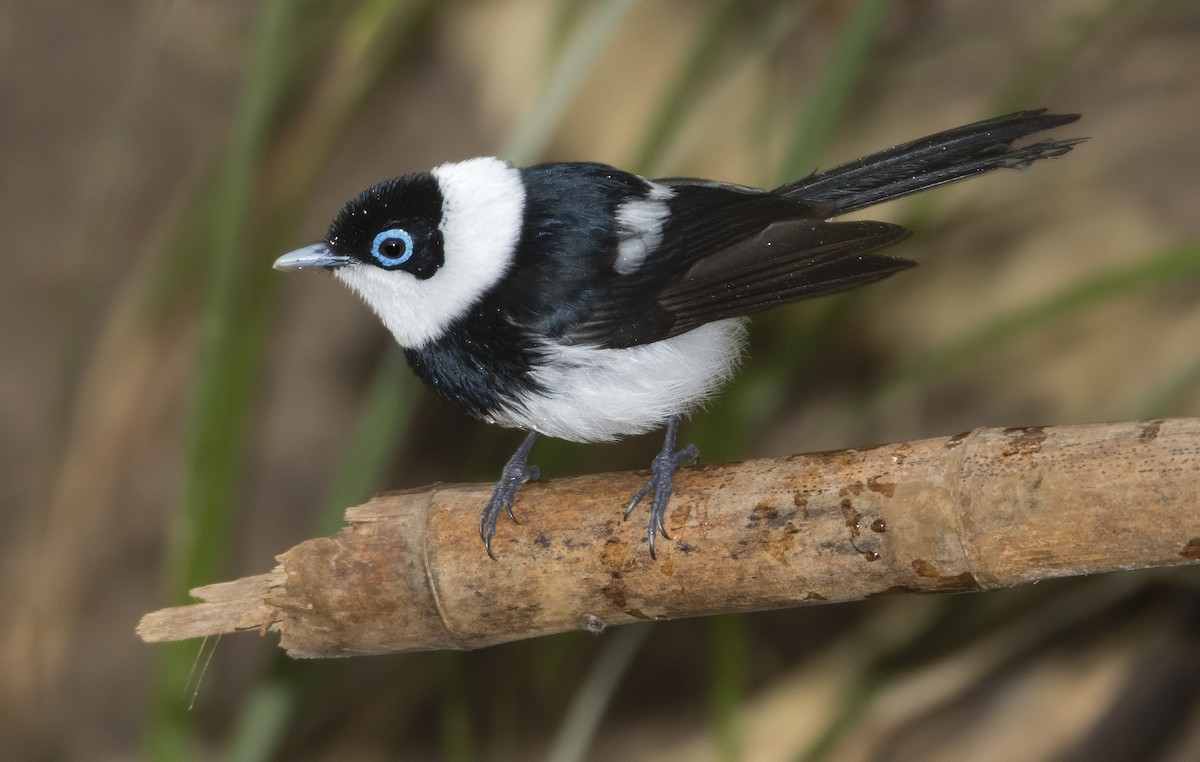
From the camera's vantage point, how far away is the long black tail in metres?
2.00

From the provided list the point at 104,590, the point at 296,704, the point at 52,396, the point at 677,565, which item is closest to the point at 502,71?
the point at 52,396

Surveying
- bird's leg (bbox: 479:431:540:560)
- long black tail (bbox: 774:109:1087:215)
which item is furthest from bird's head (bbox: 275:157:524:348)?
long black tail (bbox: 774:109:1087:215)

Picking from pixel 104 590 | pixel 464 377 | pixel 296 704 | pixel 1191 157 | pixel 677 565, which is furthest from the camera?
pixel 104 590

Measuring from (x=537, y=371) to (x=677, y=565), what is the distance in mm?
503

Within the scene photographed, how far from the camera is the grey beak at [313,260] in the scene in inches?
86.3

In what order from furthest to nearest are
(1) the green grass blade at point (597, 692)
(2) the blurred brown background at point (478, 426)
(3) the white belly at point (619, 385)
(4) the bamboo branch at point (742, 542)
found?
(2) the blurred brown background at point (478, 426)
(1) the green grass blade at point (597, 692)
(3) the white belly at point (619, 385)
(4) the bamboo branch at point (742, 542)

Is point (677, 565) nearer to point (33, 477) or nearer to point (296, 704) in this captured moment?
point (296, 704)

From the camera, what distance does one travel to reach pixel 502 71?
4164mm

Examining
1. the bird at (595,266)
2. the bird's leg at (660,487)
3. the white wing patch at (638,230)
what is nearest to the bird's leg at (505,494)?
the bird at (595,266)

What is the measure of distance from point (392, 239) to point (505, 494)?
Answer: 21.0 inches

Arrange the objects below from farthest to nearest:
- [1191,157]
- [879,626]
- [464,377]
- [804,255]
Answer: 1. [1191,157]
2. [879,626]
3. [464,377]
4. [804,255]

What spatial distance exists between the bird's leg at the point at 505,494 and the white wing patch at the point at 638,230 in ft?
1.42

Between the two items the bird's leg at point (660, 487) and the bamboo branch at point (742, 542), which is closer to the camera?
the bamboo branch at point (742, 542)

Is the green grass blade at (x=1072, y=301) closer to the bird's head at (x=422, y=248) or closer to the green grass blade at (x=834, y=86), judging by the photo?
the green grass blade at (x=834, y=86)
